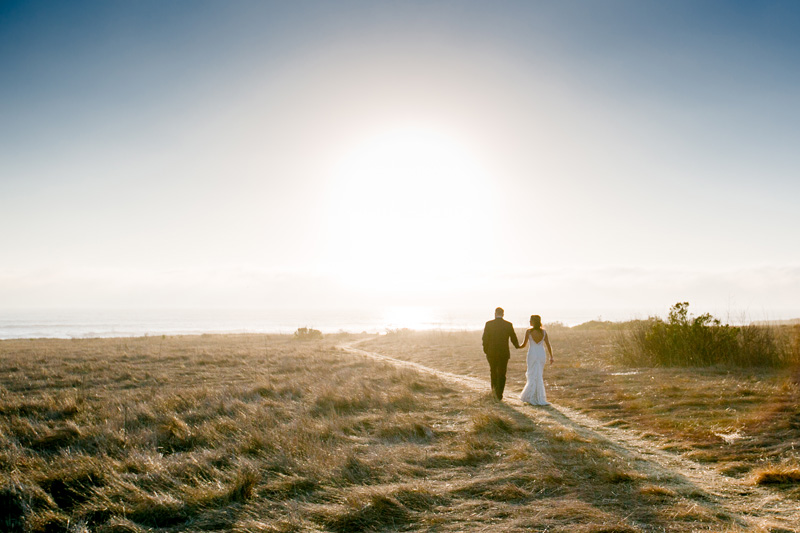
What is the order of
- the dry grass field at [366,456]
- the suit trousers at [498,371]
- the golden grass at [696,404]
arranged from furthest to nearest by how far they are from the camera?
the suit trousers at [498,371] → the golden grass at [696,404] → the dry grass field at [366,456]

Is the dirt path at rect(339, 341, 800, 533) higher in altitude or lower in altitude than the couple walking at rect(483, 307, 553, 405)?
lower

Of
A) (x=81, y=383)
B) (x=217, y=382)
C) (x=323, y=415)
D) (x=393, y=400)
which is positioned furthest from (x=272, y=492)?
(x=81, y=383)

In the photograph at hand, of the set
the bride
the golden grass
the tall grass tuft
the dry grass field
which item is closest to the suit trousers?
the dry grass field

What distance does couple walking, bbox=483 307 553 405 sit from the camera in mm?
12945

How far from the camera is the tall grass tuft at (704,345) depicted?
55.1 ft

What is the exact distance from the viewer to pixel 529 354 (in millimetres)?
13383

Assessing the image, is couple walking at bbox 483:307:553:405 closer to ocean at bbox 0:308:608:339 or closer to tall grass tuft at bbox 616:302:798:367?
tall grass tuft at bbox 616:302:798:367

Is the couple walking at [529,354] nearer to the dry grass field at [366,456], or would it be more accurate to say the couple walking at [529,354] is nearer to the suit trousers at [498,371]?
the suit trousers at [498,371]

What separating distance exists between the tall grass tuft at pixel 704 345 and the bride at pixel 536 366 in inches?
343

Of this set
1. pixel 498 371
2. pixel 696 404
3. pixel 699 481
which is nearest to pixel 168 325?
pixel 498 371

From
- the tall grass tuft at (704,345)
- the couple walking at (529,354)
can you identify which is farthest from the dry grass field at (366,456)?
the tall grass tuft at (704,345)

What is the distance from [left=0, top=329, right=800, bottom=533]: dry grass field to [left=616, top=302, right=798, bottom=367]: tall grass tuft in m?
1.88

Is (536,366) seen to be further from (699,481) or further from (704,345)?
(704,345)

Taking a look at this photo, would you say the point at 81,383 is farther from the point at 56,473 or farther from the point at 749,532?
the point at 749,532
